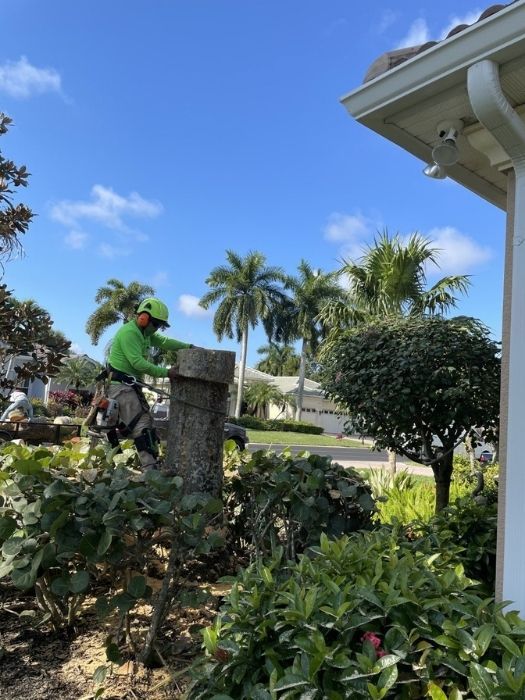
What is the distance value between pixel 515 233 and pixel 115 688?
259 cm

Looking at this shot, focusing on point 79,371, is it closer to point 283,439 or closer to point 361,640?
point 283,439

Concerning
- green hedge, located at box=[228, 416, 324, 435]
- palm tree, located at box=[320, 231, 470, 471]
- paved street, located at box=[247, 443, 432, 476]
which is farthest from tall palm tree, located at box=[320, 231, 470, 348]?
green hedge, located at box=[228, 416, 324, 435]

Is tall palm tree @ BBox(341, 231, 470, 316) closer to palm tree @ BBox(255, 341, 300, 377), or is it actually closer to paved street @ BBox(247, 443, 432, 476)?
paved street @ BBox(247, 443, 432, 476)

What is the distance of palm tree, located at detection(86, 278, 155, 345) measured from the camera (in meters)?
38.6

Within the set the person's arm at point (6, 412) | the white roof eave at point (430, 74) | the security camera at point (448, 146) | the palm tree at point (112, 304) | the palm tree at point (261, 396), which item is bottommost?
the person's arm at point (6, 412)

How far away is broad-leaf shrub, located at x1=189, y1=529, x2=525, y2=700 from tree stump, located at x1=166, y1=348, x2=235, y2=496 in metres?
0.97

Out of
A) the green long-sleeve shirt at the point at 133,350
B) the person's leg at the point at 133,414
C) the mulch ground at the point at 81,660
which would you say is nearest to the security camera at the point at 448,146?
the green long-sleeve shirt at the point at 133,350

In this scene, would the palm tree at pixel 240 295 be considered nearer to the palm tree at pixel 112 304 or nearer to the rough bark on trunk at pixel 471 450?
the palm tree at pixel 112 304

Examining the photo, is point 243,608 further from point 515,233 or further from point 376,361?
point 376,361

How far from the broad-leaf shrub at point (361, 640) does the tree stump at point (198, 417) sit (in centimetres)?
97

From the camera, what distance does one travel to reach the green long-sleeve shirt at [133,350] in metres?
3.85

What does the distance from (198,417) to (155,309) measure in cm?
112

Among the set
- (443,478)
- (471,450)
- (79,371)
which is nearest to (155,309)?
(443,478)

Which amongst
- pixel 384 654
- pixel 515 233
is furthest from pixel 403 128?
pixel 384 654
